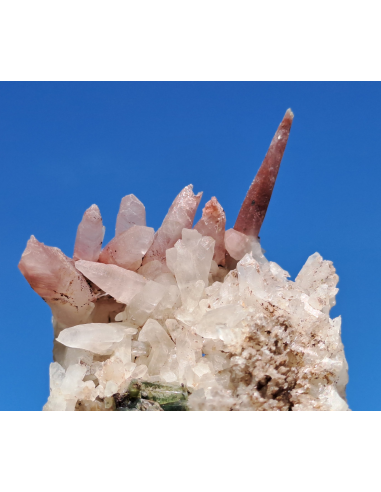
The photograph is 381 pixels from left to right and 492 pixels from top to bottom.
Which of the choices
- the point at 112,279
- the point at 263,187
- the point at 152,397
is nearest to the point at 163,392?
the point at 152,397

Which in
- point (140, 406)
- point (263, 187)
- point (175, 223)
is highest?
point (263, 187)

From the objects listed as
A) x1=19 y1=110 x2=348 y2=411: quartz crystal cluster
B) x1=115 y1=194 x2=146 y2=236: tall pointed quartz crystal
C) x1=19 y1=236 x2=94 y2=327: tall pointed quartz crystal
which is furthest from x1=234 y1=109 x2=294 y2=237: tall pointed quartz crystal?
x1=19 y1=236 x2=94 y2=327: tall pointed quartz crystal

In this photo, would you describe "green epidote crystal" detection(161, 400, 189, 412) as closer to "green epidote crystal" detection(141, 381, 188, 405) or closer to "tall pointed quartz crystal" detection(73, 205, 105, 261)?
"green epidote crystal" detection(141, 381, 188, 405)

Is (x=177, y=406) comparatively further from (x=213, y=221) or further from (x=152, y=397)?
(x=213, y=221)

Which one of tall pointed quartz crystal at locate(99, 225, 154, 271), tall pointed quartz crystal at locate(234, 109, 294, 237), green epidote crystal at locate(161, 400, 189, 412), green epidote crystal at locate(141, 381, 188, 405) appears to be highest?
tall pointed quartz crystal at locate(234, 109, 294, 237)

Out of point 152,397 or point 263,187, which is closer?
point 152,397
